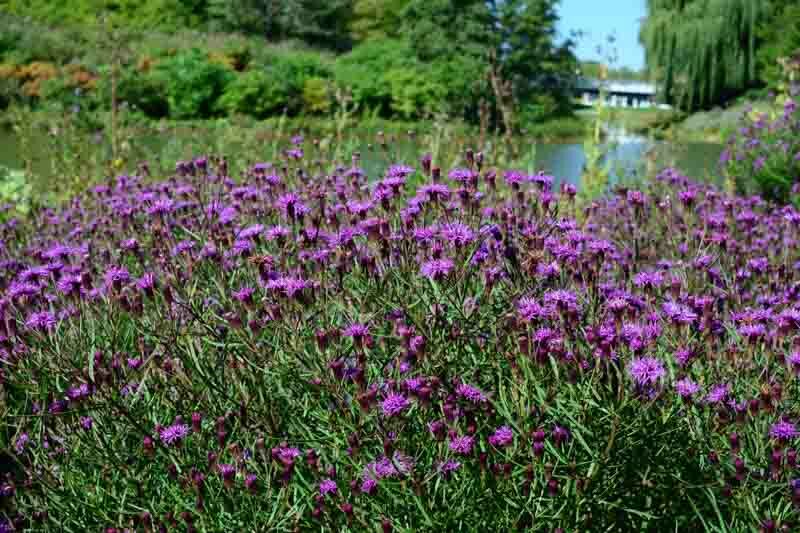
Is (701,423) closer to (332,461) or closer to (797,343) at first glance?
(797,343)

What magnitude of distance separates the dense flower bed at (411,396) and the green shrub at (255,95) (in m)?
19.9

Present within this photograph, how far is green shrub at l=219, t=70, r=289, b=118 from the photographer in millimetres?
21625

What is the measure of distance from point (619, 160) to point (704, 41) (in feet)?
55.6

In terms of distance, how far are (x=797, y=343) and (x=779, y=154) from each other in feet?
19.3

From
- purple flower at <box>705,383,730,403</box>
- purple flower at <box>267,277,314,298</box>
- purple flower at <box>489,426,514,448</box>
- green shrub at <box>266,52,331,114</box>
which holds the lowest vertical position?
purple flower at <box>489,426,514,448</box>

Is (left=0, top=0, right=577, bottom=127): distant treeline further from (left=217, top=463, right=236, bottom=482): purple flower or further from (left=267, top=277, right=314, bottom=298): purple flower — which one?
(left=217, top=463, right=236, bottom=482): purple flower

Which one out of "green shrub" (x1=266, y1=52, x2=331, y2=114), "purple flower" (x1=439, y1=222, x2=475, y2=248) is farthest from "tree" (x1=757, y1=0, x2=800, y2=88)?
"purple flower" (x1=439, y1=222, x2=475, y2=248)

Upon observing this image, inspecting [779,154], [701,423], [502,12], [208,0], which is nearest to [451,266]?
[701,423]

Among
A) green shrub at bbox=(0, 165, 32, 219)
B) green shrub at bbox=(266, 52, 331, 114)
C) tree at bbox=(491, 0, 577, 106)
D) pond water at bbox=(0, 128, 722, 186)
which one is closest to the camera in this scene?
green shrub at bbox=(0, 165, 32, 219)

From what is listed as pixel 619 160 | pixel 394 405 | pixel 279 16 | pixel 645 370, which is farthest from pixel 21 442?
pixel 279 16

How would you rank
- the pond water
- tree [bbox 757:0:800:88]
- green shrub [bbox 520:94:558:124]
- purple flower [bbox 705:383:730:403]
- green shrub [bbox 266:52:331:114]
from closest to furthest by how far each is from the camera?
1. purple flower [bbox 705:383:730:403]
2. the pond water
3. green shrub [bbox 266:52:331:114]
4. tree [bbox 757:0:800:88]
5. green shrub [bbox 520:94:558:124]

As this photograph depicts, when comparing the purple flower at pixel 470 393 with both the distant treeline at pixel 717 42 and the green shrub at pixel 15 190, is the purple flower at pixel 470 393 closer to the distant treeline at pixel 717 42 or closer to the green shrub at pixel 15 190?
the green shrub at pixel 15 190

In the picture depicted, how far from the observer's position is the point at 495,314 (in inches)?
88.0

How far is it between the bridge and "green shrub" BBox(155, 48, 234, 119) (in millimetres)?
10329
